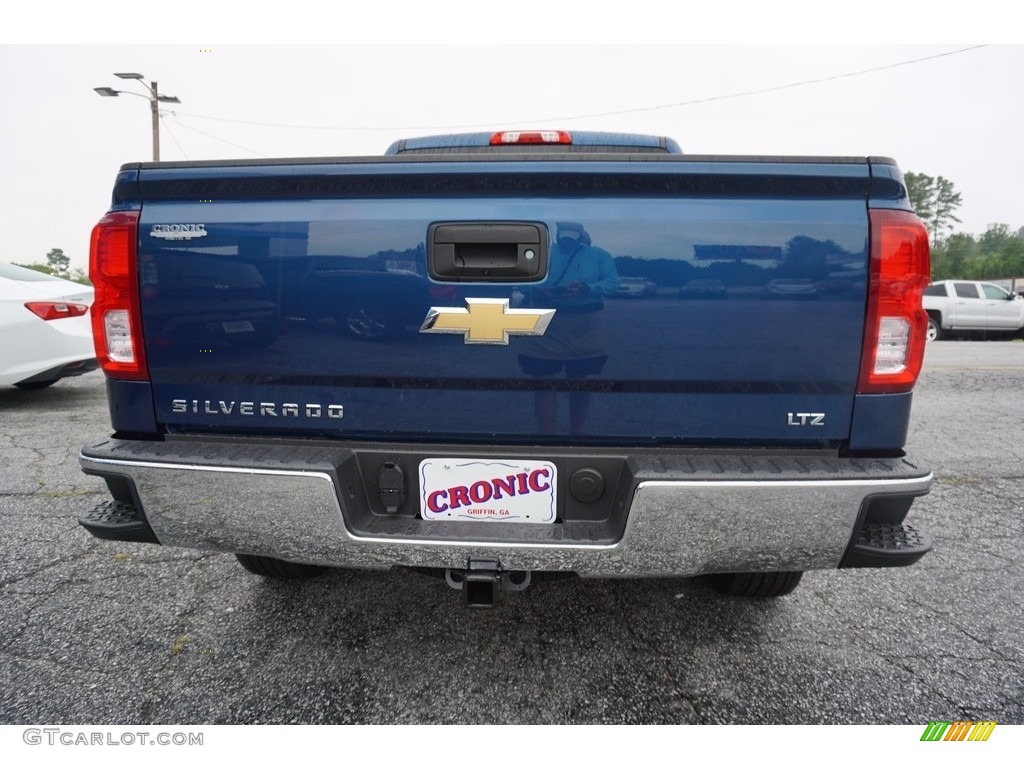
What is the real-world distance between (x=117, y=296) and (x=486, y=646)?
1.65m

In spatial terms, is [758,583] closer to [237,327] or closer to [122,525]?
[237,327]

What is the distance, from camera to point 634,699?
1818 mm

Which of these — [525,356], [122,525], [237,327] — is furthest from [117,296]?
[525,356]

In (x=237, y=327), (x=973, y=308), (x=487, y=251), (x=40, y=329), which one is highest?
(x=487, y=251)

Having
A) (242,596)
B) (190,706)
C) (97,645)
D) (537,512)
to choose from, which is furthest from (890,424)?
(97,645)

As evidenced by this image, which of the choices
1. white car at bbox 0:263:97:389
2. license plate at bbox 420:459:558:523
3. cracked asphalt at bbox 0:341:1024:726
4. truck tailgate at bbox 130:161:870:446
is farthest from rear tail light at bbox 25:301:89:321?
license plate at bbox 420:459:558:523

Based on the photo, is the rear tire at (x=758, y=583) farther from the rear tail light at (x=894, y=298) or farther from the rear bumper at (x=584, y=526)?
the rear tail light at (x=894, y=298)

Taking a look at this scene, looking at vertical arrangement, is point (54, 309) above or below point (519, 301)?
below

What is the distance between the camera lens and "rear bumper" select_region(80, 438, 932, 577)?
1538 mm

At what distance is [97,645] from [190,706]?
0.57 meters

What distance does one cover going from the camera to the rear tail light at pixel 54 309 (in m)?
5.11

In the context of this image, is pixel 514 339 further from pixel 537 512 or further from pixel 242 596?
pixel 242 596
